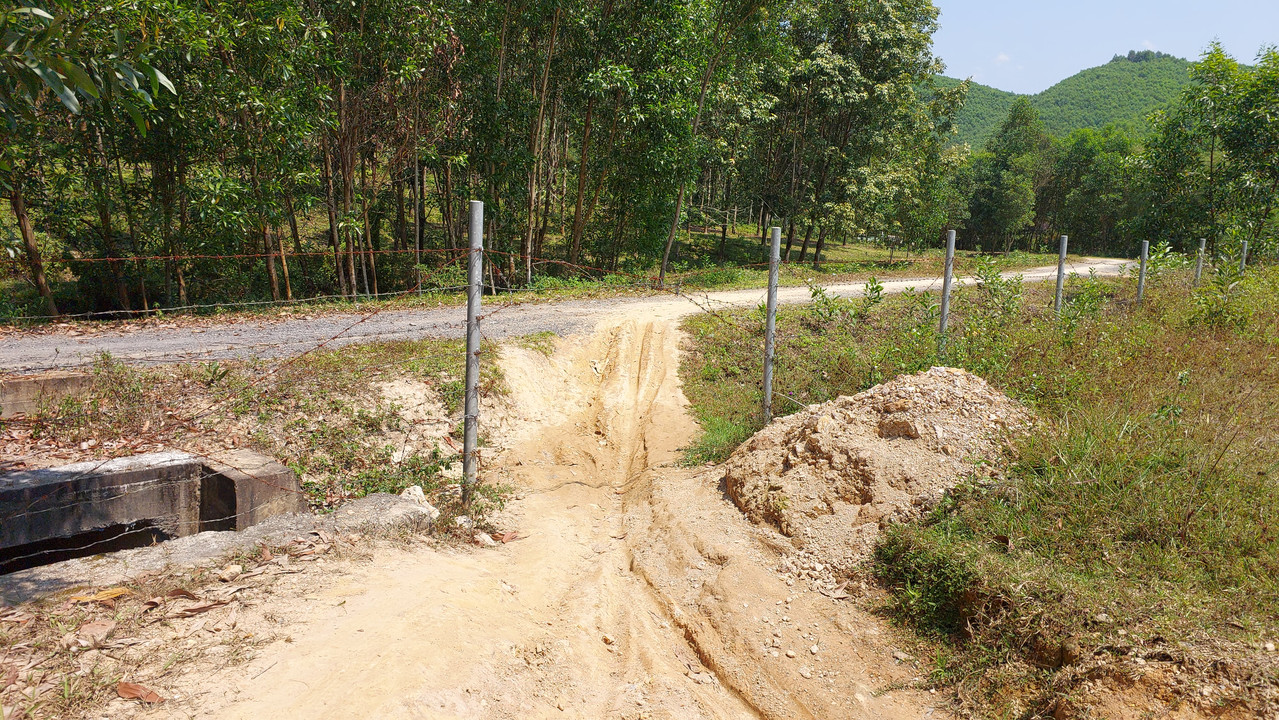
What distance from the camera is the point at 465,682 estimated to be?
374 cm

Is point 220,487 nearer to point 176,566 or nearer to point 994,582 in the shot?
point 176,566

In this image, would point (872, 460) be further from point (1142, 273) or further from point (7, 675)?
point (1142, 273)

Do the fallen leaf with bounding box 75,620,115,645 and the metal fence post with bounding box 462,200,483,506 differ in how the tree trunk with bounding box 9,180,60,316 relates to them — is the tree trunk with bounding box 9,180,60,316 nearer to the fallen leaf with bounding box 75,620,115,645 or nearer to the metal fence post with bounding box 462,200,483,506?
the metal fence post with bounding box 462,200,483,506

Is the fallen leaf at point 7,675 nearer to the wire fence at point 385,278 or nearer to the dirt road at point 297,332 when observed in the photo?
the dirt road at point 297,332

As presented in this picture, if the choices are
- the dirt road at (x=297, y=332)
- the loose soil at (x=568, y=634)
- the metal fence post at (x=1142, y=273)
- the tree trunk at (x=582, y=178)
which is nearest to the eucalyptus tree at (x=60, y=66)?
the loose soil at (x=568, y=634)

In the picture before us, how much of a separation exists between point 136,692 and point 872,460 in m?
5.31

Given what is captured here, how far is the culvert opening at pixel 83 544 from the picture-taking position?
560cm

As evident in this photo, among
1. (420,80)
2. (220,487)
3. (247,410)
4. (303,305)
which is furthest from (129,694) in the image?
(420,80)

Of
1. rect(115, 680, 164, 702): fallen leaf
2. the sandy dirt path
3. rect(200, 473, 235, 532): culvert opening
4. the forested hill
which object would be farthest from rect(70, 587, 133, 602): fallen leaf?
the forested hill

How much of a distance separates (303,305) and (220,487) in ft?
25.2

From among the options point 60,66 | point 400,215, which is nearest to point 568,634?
point 60,66

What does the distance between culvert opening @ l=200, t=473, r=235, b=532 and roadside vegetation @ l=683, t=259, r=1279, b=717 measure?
15.8 feet

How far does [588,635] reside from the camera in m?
4.70

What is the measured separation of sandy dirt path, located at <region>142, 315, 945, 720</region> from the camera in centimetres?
353
